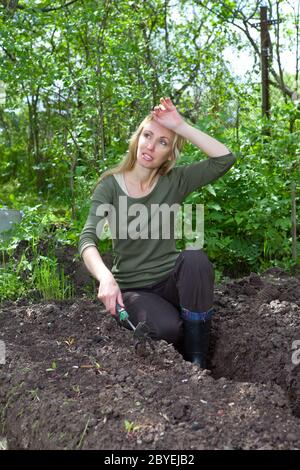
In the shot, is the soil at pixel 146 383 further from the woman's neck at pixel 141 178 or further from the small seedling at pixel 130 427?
the woman's neck at pixel 141 178

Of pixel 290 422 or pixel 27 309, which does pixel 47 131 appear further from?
pixel 290 422

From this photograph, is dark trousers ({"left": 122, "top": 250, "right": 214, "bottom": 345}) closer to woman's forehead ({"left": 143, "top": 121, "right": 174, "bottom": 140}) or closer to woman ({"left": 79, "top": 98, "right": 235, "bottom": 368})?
woman ({"left": 79, "top": 98, "right": 235, "bottom": 368})

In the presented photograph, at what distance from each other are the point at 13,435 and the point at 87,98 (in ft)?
9.53

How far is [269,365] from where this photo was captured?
2.68 meters

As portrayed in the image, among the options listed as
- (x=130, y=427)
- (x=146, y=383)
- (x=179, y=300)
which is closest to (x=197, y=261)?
(x=179, y=300)

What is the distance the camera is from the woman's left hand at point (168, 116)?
115 inches

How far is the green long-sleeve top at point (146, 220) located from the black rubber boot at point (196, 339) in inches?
12.2

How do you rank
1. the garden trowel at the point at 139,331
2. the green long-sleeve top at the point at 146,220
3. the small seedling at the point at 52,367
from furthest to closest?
1. the green long-sleeve top at the point at 146,220
2. the garden trowel at the point at 139,331
3. the small seedling at the point at 52,367

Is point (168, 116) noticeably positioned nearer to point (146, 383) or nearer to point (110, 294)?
point (110, 294)

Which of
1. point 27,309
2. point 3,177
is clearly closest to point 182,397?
point 27,309

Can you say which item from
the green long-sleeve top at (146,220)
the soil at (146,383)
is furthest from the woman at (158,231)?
the soil at (146,383)

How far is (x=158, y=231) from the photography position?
10.1 feet

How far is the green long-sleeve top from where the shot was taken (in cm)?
304

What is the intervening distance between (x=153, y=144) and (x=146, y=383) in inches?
45.3
